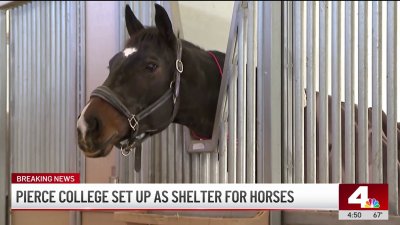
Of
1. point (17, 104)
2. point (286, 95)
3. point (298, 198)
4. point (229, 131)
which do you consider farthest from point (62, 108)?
point (298, 198)

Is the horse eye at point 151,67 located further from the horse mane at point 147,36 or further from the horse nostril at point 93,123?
the horse nostril at point 93,123

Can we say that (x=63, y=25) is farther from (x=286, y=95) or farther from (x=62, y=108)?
(x=286, y=95)

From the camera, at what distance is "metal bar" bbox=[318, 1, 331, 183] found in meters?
1.22

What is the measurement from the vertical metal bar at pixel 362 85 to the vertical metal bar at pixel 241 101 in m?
0.32

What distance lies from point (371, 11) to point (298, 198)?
47 centimetres

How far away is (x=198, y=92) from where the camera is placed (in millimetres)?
1533

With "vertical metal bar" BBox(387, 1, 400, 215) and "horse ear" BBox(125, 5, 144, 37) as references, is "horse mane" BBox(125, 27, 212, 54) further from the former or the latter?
"vertical metal bar" BBox(387, 1, 400, 215)

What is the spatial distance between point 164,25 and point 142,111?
248 millimetres

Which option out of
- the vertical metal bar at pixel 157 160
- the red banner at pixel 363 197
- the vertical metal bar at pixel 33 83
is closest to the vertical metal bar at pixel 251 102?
the red banner at pixel 363 197

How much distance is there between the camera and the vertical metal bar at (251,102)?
1.37 m

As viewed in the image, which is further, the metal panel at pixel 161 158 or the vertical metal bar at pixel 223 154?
the metal panel at pixel 161 158

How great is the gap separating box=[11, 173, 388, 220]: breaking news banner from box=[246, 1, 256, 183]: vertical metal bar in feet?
0.75

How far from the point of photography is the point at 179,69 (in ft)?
4.76

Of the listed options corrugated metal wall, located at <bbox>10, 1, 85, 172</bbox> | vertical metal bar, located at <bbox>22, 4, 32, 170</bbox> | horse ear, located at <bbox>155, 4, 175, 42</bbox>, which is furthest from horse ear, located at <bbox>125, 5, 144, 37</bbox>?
vertical metal bar, located at <bbox>22, 4, 32, 170</bbox>
